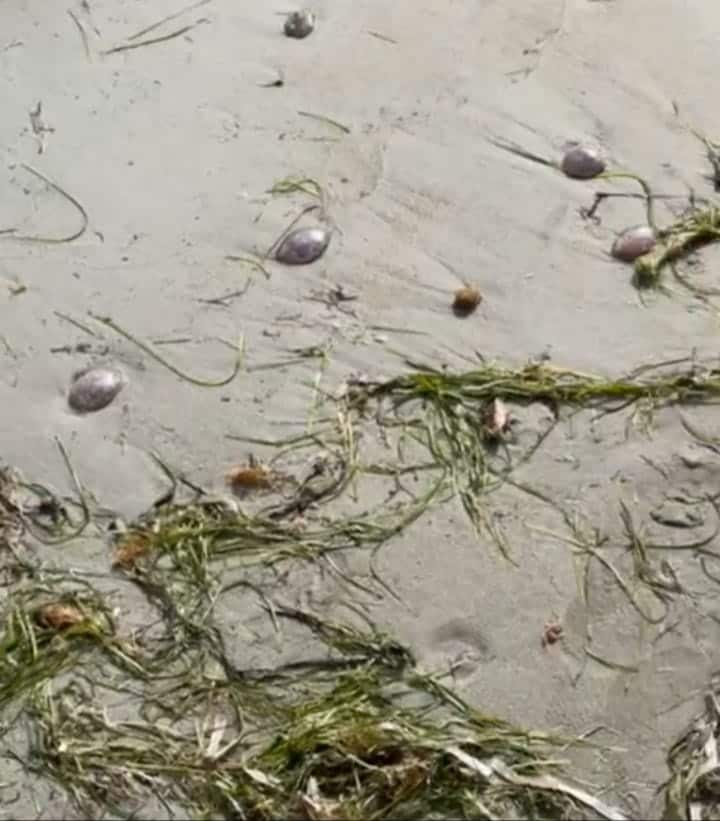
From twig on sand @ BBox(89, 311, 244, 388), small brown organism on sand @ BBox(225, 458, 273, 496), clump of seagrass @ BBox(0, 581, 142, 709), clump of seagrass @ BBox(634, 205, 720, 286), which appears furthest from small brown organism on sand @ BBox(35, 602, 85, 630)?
clump of seagrass @ BBox(634, 205, 720, 286)

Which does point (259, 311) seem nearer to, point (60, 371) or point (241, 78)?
point (60, 371)

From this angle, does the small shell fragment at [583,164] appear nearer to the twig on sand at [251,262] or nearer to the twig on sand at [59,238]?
the twig on sand at [251,262]

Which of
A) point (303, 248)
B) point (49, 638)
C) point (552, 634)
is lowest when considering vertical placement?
point (49, 638)

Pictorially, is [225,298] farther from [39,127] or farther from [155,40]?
[155,40]

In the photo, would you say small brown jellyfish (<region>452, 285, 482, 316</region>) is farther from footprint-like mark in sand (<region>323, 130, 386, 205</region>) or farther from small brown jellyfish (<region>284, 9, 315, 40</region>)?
small brown jellyfish (<region>284, 9, 315, 40</region>)

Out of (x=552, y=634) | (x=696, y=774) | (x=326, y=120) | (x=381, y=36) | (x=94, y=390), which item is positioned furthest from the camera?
(x=381, y=36)

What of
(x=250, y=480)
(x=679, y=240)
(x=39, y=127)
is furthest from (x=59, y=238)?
(x=679, y=240)
